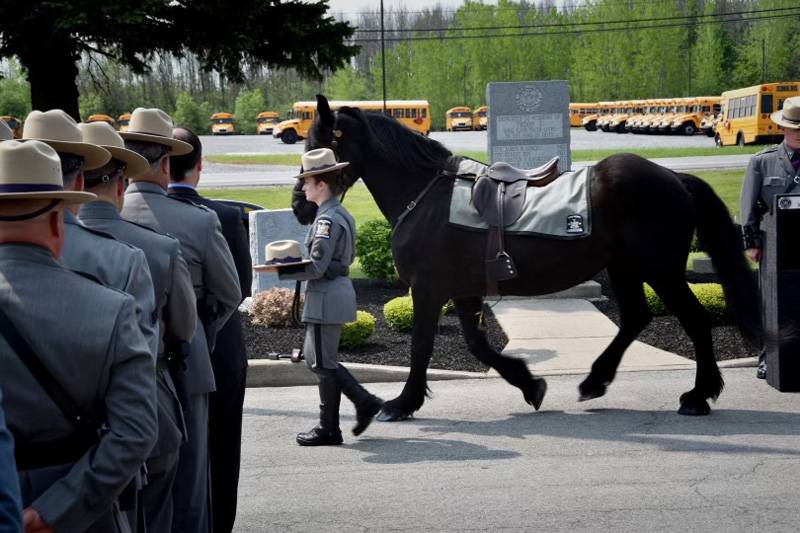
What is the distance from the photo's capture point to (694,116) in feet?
209

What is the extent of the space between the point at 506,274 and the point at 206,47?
8.44 meters

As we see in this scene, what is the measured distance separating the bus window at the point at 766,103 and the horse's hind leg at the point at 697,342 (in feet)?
140

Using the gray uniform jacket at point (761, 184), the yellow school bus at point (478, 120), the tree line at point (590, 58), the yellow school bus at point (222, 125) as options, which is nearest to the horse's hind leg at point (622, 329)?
the gray uniform jacket at point (761, 184)

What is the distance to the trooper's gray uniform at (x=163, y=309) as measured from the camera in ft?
12.8

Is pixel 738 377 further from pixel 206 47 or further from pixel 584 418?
pixel 206 47

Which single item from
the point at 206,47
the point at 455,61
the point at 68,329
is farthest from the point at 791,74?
the point at 68,329

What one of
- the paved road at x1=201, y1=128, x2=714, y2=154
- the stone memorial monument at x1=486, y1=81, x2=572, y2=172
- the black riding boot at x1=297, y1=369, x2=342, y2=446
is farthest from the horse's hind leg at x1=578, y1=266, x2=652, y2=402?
A: the paved road at x1=201, y1=128, x2=714, y2=154

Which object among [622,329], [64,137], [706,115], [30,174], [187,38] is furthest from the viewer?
[706,115]

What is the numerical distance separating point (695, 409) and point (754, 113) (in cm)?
4370

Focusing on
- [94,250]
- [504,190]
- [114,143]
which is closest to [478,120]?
[504,190]

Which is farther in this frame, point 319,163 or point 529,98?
point 529,98

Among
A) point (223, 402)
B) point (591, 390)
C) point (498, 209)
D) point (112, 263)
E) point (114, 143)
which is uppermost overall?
point (114, 143)

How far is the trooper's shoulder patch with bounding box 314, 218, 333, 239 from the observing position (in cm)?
726

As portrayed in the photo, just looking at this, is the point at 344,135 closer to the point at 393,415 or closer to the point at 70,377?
the point at 393,415
